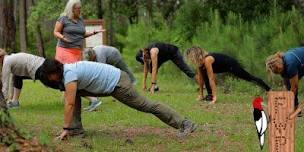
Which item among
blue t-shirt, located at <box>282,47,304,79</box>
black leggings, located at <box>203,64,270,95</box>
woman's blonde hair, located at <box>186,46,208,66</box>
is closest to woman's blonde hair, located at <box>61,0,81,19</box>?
woman's blonde hair, located at <box>186,46,208,66</box>

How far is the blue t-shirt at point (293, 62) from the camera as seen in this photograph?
8.91 metres

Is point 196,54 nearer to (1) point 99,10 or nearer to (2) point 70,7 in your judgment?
(2) point 70,7

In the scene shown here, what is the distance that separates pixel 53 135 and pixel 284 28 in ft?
27.4

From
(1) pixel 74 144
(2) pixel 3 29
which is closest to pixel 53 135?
(1) pixel 74 144

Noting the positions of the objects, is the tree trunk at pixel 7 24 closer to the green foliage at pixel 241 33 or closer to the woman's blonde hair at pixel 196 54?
the green foliage at pixel 241 33

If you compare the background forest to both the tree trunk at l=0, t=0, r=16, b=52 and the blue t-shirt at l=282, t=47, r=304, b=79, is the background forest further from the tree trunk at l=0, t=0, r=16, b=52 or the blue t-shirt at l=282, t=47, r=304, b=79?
the blue t-shirt at l=282, t=47, r=304, b=79

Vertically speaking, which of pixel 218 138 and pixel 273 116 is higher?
pixel 273 116

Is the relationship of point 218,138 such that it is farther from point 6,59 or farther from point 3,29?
point 3,29

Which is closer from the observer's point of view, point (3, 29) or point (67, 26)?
point (67, 26)

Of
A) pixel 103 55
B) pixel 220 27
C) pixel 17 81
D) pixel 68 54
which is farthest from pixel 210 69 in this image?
pixel 220 27

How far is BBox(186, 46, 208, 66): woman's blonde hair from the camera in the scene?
11.5 metres

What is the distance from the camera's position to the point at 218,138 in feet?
26.3

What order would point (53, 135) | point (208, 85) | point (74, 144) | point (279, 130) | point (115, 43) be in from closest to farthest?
point (279, 130) → point (74, 144) → point (53, 135) → point (208, 85) → point (115, 43)

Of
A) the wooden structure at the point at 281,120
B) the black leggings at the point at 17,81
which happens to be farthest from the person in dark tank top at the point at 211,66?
the wooden structure at the point at 281,120
